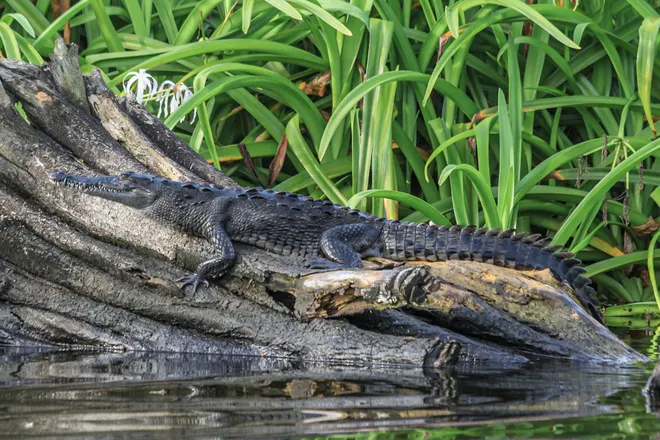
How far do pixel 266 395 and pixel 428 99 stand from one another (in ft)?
12.7

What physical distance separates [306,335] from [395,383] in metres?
0.73

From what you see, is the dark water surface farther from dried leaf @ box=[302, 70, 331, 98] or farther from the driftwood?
dried leaf @ box=[302, 70, 331, 98]

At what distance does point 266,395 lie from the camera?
263 centimetres

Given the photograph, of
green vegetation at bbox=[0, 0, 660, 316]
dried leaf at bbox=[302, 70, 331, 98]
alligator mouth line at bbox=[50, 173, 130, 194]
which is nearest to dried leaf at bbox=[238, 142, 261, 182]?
green vegetation at bbox=[0, 0, 660, 316]

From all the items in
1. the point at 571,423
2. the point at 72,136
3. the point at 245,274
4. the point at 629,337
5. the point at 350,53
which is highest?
the point at 350,53

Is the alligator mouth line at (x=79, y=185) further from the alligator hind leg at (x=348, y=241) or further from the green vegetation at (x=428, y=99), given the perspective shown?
the green vegetation at (x=428, y=99)

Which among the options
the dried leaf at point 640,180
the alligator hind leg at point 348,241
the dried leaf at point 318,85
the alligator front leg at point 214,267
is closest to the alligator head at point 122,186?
the alligator front leg at point 214,267

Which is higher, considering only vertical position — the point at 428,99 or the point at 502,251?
the point at 428,99

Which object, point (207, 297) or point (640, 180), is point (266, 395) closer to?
point (207, 297)

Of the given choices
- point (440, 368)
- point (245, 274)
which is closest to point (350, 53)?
point (245, 274)

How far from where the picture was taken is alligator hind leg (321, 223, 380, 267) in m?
4.20

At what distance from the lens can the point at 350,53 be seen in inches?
240

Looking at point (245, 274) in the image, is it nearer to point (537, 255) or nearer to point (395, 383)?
point (395, 383)

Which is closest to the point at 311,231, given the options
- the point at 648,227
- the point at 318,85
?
the point at 318,85
